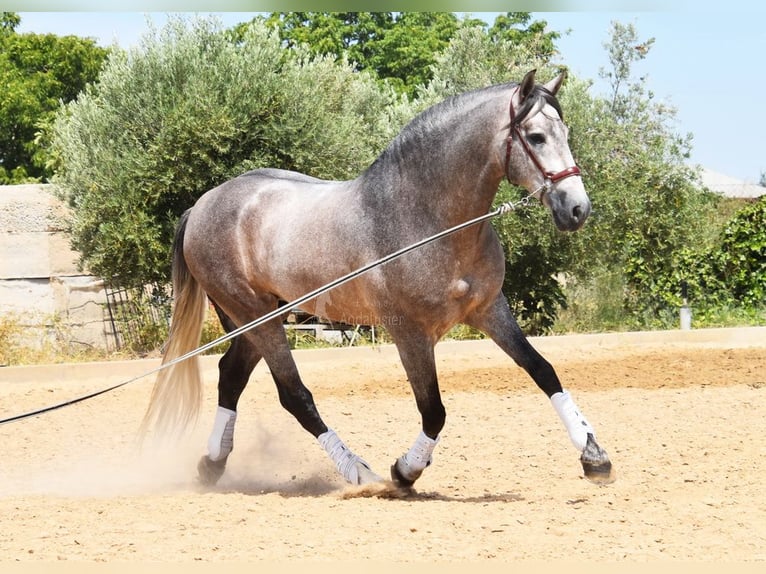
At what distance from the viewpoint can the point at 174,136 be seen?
1184cm

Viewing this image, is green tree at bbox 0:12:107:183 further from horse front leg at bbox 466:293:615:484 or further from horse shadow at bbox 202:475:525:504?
horse front leg at bbox 466:293:615:484

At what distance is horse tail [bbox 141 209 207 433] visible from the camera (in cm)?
645

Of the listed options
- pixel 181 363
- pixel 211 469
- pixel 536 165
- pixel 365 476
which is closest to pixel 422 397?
pixel 365 476

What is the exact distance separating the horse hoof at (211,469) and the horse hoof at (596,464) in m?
2.42

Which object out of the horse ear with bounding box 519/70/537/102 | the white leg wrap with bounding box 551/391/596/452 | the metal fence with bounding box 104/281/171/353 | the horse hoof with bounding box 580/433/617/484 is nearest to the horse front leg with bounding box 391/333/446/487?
the white leg wrap with bounding box 551/391/596/452

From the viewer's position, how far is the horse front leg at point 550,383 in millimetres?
4938

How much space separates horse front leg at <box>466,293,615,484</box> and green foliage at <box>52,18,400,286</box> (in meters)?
7.11

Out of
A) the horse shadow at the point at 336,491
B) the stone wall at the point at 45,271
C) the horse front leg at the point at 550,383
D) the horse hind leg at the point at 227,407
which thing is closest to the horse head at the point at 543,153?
the horse front leg at the point at 550,383

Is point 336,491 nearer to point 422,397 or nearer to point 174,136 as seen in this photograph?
point 422,397

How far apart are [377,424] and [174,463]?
1668 millimetres

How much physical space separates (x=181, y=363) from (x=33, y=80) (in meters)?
25.9

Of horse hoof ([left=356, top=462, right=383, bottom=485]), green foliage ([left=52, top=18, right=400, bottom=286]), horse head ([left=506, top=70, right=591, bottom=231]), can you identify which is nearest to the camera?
horse head ([left=506, top=70, right=591, bottom=231])

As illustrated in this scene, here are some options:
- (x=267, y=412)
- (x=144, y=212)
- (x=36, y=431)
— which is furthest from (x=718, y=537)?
(x=144, y=212)

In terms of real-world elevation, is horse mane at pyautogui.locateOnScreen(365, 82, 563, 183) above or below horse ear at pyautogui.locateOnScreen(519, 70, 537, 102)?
below
